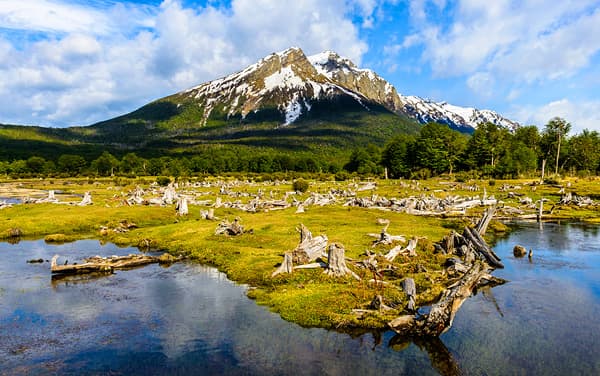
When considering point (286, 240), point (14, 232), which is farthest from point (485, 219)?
point (14, 232)

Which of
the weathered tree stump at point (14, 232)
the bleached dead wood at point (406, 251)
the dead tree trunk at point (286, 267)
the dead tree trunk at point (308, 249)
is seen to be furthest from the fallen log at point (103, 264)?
the weathered tree stump at point (14, 232)

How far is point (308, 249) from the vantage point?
36781mm

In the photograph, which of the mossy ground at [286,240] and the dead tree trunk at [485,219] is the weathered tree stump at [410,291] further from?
the dead tree trunk at [485,219]

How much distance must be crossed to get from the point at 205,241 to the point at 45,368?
28271mm

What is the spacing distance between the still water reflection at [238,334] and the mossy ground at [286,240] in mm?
2082

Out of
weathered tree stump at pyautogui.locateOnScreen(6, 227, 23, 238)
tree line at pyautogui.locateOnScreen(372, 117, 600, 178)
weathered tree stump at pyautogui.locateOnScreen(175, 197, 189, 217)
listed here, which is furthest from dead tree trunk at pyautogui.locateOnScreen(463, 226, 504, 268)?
tree line at pyautogui.locateOnScreen(372, 117, 600, 178)

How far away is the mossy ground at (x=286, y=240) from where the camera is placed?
93.4 feet

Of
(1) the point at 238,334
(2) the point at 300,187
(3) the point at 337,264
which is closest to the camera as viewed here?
(1) the point at 238,334

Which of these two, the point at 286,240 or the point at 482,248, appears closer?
the point at 482,248

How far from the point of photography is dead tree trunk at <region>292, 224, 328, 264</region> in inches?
1435

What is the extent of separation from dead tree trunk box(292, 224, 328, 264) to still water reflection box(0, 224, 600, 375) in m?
5.95

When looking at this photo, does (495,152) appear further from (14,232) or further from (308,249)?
(14,232)

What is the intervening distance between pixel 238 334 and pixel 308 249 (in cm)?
1338

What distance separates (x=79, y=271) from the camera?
38125 mm
